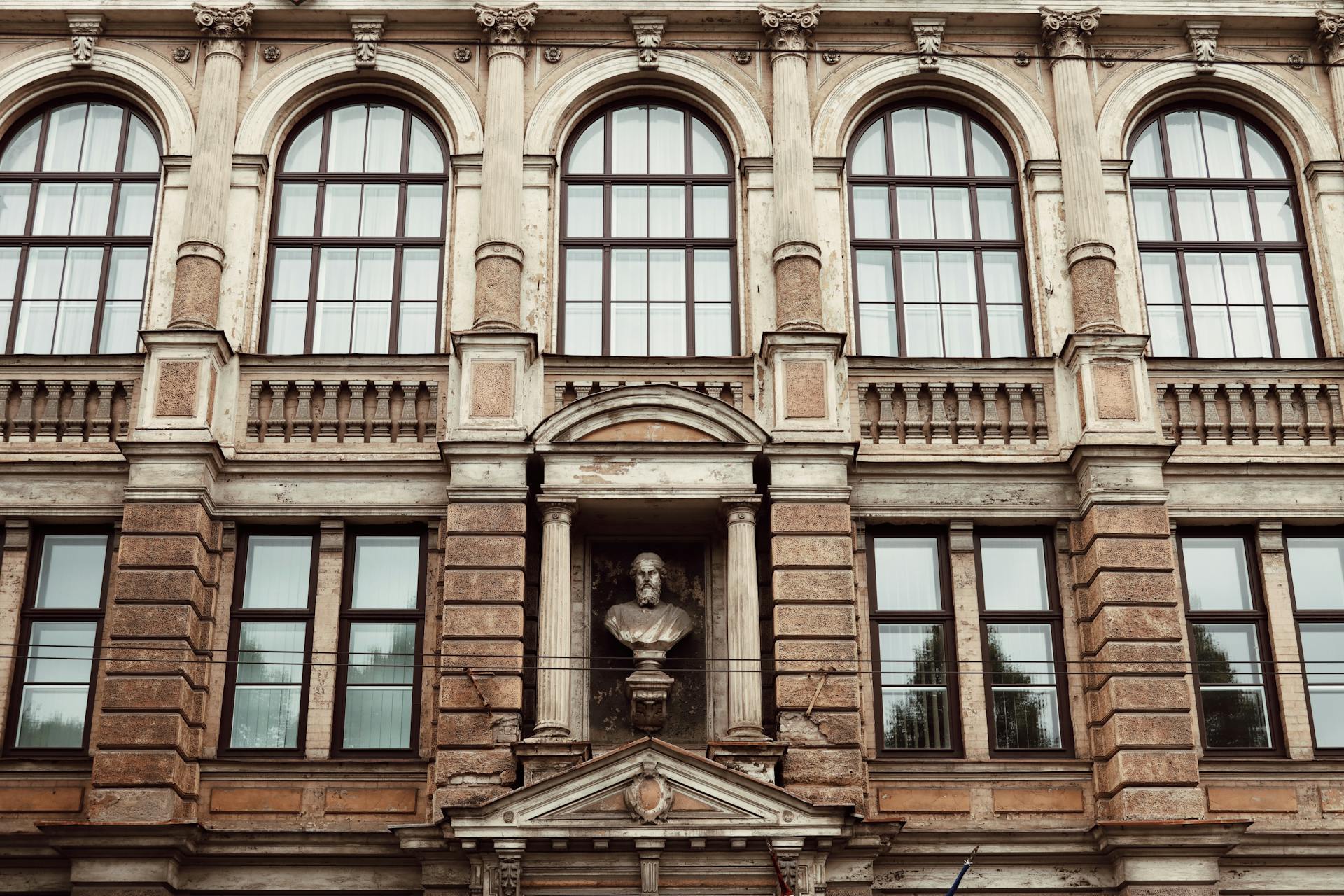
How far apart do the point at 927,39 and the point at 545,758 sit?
11.2 meters

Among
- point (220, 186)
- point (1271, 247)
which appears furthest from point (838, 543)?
point (220, 186)

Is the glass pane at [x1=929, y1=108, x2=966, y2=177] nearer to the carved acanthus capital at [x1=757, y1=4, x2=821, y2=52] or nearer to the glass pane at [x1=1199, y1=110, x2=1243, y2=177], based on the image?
the carved acanthus capital at [x1=757, y1=4, x2=821, y2=52]

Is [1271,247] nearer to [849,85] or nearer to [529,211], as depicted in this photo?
[849,85]

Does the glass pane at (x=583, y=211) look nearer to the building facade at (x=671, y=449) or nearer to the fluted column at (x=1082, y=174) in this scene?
the building facade at (x=671, y=449)

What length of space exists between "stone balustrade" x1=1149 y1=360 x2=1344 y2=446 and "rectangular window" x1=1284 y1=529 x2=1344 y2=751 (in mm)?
1312

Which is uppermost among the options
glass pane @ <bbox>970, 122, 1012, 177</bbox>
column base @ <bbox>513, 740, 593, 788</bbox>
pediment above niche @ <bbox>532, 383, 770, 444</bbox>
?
glass pane @ <bbox>970, 122, 1012, 177</bbox>

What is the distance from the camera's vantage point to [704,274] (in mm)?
21109

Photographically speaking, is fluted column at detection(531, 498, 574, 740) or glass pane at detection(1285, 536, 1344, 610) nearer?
fluted column at detection(531, 498, 574, 740)

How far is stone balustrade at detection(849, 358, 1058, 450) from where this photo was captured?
19938 mm

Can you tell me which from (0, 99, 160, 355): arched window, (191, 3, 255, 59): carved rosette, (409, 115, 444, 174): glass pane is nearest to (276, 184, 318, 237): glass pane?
(409, 115, 444, 174): glass pane

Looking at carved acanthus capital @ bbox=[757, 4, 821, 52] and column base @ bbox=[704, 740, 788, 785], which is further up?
carved acanthus capital @ bbox=[757, 4, 821, 52]

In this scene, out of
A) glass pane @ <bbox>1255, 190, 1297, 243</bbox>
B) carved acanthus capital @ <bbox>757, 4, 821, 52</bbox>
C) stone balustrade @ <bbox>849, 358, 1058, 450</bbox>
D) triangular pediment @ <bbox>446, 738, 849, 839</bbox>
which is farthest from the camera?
carved acanthus capital @ <bbox>757, 4, 821, 52</bbox>

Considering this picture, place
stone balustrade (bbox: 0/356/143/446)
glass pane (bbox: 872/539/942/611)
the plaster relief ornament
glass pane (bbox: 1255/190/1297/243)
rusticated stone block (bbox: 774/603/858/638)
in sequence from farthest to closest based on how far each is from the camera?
glass pane (bbox: 1255/190/1297/243)
stone balustrade (bbox: 0/356/143/446)
glass pane (bbox: 872/539/942/611)
the plaster relief ornament
rusticated stone block (bbox: 774/603/858/638)

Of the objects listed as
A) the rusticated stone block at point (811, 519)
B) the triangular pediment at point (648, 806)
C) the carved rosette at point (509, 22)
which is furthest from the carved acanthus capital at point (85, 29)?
the triangular pediment at point (648, 806)
